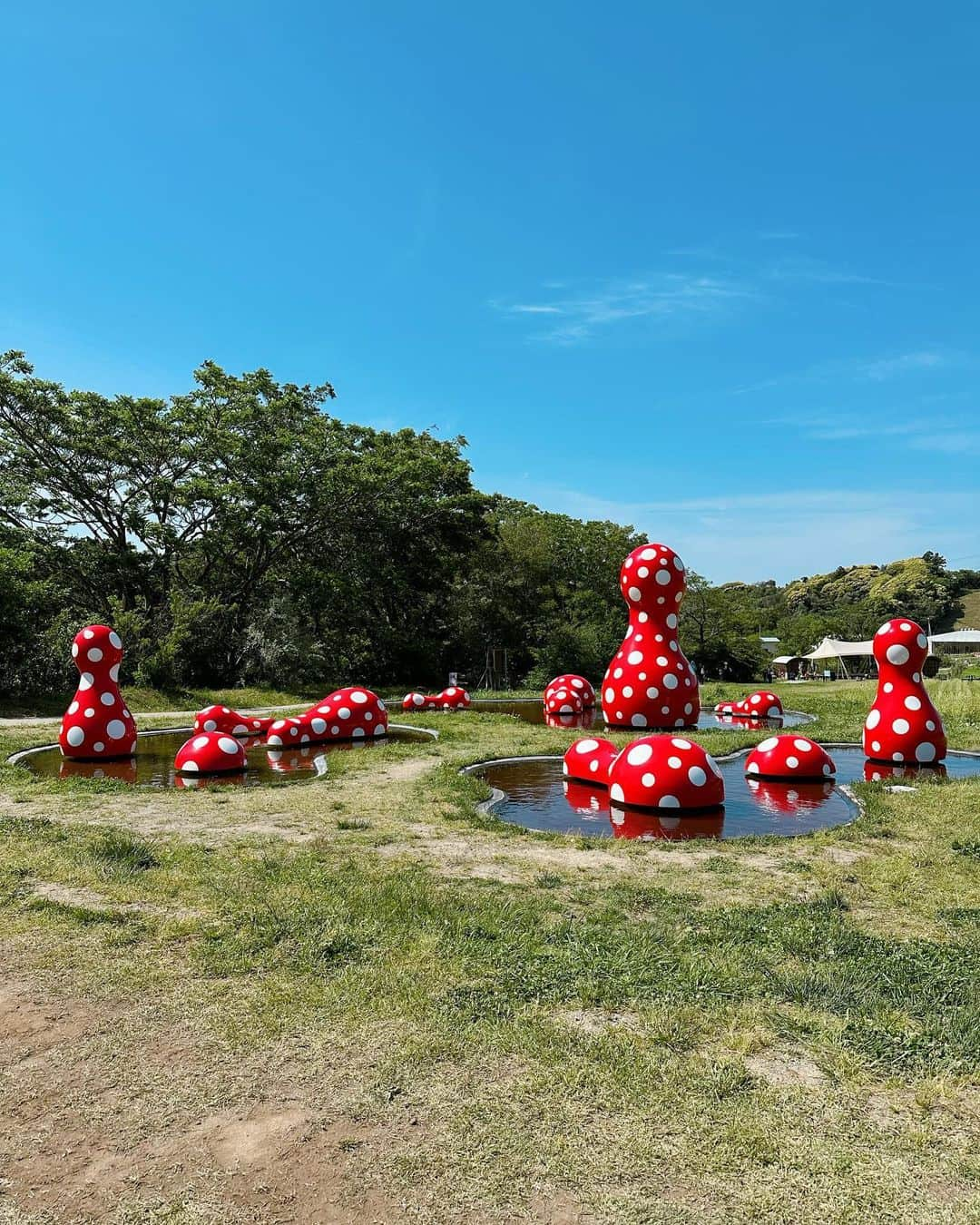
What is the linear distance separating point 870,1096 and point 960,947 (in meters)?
1.86

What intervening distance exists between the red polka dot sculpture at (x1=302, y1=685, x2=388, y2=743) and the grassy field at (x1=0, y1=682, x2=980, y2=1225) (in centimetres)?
804

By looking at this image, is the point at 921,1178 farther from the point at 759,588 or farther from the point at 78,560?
the point at 759,588

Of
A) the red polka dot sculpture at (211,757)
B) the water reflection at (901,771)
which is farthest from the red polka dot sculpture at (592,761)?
the red polka dot sculpture at (211,757)

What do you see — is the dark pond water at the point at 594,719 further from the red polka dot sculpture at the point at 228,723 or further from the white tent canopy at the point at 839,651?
the white tent canopy at the point at 839,651

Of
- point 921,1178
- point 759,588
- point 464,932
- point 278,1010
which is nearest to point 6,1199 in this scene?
point 278,1010

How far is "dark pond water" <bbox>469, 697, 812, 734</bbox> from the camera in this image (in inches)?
716

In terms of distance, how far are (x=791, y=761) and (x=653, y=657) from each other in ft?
16.6

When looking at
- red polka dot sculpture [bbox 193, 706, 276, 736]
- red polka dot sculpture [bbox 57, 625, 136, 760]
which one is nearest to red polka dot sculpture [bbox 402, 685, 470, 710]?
red polka dot sculpture [bbox 193, 706, 276, 736]

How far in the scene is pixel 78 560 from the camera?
27266mm

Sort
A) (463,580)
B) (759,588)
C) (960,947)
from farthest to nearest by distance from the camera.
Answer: (759,588)
(463,580)
(960,947)

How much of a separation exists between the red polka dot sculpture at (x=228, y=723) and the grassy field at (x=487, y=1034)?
26.3 ft

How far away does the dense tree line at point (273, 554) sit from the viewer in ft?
86.4

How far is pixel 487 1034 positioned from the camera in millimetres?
3729

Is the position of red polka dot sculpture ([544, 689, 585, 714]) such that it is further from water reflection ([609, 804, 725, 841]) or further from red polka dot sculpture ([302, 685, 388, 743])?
water reflection ([609, 804, 725, 841])
